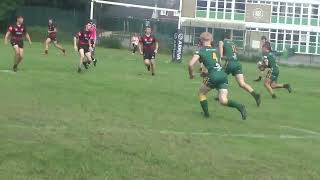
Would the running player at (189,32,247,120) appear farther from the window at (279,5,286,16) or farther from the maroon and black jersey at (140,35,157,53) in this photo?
the window at (279,5,286,16)

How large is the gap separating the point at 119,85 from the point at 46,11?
47.8 meters

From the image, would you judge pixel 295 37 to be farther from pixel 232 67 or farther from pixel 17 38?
pixel 232 67

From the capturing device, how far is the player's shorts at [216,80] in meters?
13.7

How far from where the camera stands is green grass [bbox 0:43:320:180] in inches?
325

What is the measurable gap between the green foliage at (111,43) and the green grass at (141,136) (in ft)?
121

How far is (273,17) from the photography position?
75938mm

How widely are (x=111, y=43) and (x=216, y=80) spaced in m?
43.0

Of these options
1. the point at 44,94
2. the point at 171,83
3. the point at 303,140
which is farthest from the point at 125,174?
the point at 171,83

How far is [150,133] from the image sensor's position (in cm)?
1105

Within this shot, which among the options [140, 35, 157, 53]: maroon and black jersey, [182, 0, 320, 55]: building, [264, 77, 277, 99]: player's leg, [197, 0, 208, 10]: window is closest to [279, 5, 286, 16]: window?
[182, 0, 320, 55]: building

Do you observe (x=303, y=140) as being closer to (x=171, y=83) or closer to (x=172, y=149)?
(x=172, y=149)

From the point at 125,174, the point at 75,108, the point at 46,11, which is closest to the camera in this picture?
the point at 125,174

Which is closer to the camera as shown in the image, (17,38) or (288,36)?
(17,38)

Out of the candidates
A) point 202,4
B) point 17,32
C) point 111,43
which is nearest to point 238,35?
point 202,4
